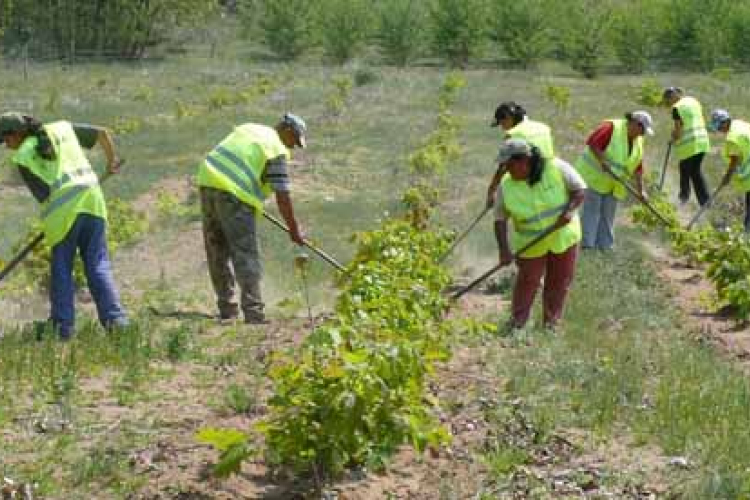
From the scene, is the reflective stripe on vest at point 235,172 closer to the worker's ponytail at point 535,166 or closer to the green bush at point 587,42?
the worker's ponytail at point 535,166

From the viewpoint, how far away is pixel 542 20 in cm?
4562

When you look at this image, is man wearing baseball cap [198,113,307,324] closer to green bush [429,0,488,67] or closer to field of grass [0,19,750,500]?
field of grass [0,19,750,500]

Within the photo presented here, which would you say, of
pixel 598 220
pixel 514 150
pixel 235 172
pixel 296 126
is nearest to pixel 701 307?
pixel 598 220

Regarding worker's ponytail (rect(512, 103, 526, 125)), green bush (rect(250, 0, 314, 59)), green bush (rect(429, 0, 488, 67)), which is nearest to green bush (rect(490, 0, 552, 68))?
green bush (rect(429, 0, 488, 67))

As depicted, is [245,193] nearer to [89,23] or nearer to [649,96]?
[649,96]

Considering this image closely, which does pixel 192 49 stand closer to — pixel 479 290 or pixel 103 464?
pixel 479 290

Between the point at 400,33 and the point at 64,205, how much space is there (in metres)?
39.9

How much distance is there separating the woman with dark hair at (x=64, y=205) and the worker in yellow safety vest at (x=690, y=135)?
27.6 ft

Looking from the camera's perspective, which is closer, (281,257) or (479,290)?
(479,290)

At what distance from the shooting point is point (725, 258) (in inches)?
376

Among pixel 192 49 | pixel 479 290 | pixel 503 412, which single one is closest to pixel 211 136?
pixel 479 290

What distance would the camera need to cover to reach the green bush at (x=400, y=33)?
46406mm

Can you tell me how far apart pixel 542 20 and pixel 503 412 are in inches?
1635

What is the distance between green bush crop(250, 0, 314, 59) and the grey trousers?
3845 centimetres
